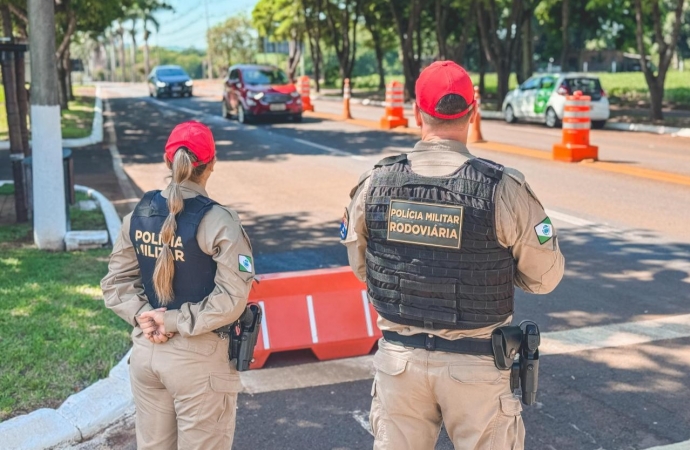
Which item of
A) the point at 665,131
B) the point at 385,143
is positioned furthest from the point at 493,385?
the point at 665,131

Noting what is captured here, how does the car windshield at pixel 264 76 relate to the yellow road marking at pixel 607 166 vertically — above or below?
above

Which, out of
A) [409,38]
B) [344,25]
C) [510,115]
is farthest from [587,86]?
[344,25]

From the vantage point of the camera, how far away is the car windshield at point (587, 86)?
2194cm

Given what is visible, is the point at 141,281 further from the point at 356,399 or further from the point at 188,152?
the point at 356,399

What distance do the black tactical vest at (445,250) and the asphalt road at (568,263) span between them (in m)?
1.72

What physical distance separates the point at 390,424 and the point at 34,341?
3.48 metres

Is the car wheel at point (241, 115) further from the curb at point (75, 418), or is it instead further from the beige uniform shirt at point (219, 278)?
the beige uniform shirt at point (219, 278)

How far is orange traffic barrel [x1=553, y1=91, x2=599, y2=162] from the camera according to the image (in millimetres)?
14078

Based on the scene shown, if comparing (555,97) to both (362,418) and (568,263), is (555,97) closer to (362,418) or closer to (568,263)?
(568,263)

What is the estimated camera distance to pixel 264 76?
2477 centimetres

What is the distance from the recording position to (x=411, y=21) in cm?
3372

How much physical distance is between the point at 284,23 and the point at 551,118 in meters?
31.3

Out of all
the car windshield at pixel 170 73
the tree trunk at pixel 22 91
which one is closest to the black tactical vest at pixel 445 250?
the tree trunk at pixel 22 91

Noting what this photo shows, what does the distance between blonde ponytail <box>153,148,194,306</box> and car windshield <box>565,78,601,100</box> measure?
20.1 metres
